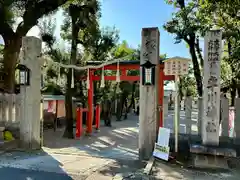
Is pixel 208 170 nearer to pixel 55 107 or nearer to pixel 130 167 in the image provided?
pixel 130 167

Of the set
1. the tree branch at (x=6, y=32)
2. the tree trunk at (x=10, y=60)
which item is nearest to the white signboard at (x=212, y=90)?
the tree trunk at (x=10, y=60)

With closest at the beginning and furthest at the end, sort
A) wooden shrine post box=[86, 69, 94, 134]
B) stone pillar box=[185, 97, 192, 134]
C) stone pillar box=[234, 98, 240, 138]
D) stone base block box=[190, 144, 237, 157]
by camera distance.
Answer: stone base block box=[190, 144, 237, 157] < stone pillar box=[234, 98, 240, 138] < stone pillar box=[185, 97, 192, 134] < wooden shrine post box=[86, 69, 94, 134]

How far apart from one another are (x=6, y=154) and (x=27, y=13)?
605cm

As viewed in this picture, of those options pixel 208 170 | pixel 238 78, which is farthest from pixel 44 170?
pixel 238 78

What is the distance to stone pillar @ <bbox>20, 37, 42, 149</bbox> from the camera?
7.41 metres

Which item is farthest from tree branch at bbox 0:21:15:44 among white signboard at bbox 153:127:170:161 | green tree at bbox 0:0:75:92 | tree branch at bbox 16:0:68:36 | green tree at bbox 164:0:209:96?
white signboard at bbox 153:127:170:161

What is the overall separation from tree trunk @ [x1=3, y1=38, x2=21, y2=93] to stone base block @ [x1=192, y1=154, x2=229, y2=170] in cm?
810

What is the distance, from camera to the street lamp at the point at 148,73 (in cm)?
656

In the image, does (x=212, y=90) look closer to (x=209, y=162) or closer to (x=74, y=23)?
(x=209, y=162)

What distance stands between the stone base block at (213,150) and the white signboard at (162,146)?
0.63 metres

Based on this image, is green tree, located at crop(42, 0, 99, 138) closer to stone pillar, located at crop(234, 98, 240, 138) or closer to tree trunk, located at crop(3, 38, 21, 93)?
tree trunk, located at crop(3, 38, 21, 93)

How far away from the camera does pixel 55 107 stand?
16.2 m

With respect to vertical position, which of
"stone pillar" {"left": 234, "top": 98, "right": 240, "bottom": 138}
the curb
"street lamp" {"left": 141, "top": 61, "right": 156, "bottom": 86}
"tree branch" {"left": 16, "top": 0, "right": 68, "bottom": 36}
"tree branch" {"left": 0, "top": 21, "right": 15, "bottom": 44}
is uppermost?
"tree branch" {"left": 16, "top": 0, "right": 68, "bottom": 36}

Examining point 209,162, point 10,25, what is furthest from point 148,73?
point 10,25
